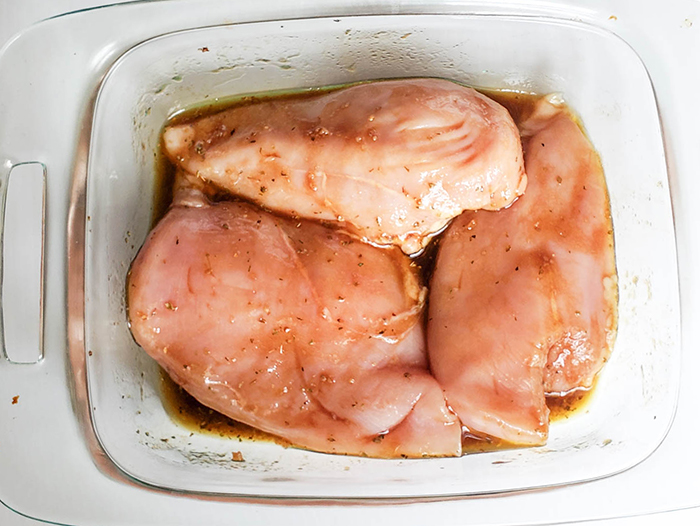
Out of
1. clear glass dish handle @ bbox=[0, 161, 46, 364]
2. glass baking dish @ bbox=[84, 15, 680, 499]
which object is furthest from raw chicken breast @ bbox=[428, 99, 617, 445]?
clear glass dish handle @ bbox=[0, 161, 46, 364]

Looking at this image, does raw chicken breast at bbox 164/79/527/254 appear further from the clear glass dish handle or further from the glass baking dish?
the clear glass dish handle

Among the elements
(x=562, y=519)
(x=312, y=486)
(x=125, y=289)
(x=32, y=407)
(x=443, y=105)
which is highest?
(x=443, y=105)

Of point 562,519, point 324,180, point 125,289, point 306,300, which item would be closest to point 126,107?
point 125,289

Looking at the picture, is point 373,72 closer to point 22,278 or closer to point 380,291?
point 380,291

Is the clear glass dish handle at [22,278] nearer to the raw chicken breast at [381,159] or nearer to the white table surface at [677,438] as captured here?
the white table surface at [677,438]

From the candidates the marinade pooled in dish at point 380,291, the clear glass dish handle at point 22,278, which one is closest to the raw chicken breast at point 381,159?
the marinade pooled in dish at point 380,291

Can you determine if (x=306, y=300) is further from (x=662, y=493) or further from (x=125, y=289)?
(x=662, y=493)
